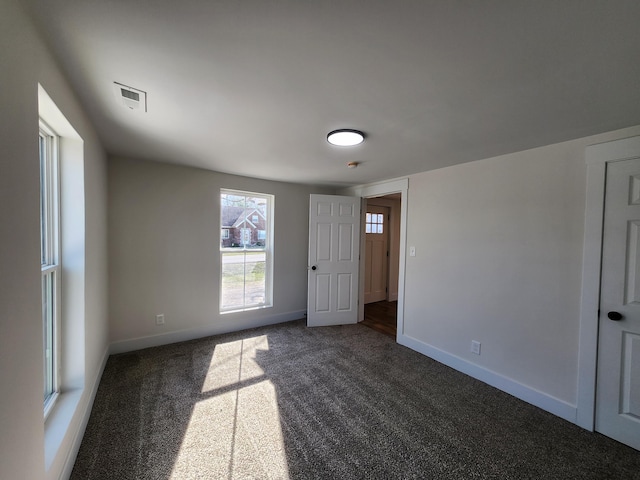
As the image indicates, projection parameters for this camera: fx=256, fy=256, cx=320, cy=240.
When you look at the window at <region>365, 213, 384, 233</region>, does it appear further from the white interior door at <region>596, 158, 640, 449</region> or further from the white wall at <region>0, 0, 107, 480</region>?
the white wall at <region>0, 0, 107, 480</region>

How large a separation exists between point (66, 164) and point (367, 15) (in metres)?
2.05

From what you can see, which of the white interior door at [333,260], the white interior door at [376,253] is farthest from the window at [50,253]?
the white interior door at [376,253]

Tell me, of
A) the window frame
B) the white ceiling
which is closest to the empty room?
the white ceiling

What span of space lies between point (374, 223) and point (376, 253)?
65 centimetres

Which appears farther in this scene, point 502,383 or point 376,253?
point 376,253

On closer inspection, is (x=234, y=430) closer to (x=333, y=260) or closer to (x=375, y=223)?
(x=333, y=260)

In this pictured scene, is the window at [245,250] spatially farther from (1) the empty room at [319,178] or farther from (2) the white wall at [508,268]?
(2) the white wall at [508,268]

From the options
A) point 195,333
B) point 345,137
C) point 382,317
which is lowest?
point 382,317

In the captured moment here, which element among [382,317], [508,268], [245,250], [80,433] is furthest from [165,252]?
[508,268]

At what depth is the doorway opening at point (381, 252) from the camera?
17.6 ft

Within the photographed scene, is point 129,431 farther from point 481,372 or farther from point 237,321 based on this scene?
point 481,372

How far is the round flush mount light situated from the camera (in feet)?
6.40

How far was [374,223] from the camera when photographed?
5.46m

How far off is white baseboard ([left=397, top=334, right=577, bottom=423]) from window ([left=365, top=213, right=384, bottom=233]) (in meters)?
2.60
